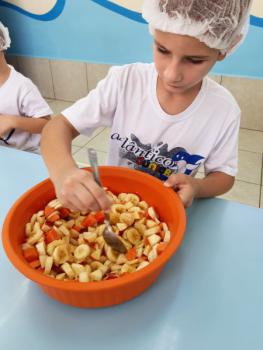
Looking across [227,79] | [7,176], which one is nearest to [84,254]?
[7,176]

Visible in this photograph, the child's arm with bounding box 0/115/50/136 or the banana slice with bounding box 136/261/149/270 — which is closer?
the banana slice with bounding box 136/261/149/270

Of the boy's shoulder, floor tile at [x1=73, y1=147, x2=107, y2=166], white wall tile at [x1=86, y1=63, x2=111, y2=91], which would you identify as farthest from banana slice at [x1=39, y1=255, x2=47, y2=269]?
white wall tile at [x1=86, y1=63, x2=111, y2=91]

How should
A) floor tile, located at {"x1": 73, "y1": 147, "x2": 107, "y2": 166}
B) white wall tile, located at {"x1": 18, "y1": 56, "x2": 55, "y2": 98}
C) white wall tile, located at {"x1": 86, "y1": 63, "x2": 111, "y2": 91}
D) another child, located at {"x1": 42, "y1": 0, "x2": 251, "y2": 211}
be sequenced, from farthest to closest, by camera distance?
white wall tile, located at {"x1": 18, "y1": 56, "x2": 55, "y2": 98} → white wall tile, located at {"x1": 86, "y1": 63, "x2": 111, "y2": 91} → floor tile, located at {"x1": 73, "y1": 147, "x2": 107, "y2": 166} → another child, located at {"x1": 42, "y1": 0, "x2": 251, "y2": 211}

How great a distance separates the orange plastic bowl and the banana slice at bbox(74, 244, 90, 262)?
0.07 meters

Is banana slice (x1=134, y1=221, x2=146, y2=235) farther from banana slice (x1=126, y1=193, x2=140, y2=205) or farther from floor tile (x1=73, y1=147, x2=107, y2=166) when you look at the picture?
floor tile (x1=73, y1=147, x2=107, y2=166)

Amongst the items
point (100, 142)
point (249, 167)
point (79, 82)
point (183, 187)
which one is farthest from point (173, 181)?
point (79, 82)

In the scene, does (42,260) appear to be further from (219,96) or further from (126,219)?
(219,96)

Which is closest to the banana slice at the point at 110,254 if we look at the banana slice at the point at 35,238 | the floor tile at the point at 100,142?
the banana slice at the point at 35,238

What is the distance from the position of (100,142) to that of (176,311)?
1.52m

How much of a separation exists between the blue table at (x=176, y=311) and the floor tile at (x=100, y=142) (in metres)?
1.33

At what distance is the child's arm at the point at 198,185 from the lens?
58cm

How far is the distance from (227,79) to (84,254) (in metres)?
1.56

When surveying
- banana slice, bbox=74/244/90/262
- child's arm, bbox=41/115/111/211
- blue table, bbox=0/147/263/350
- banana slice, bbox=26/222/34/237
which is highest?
child's arm, bbox=41/115/111/211

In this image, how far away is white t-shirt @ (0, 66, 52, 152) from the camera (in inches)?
41.4
